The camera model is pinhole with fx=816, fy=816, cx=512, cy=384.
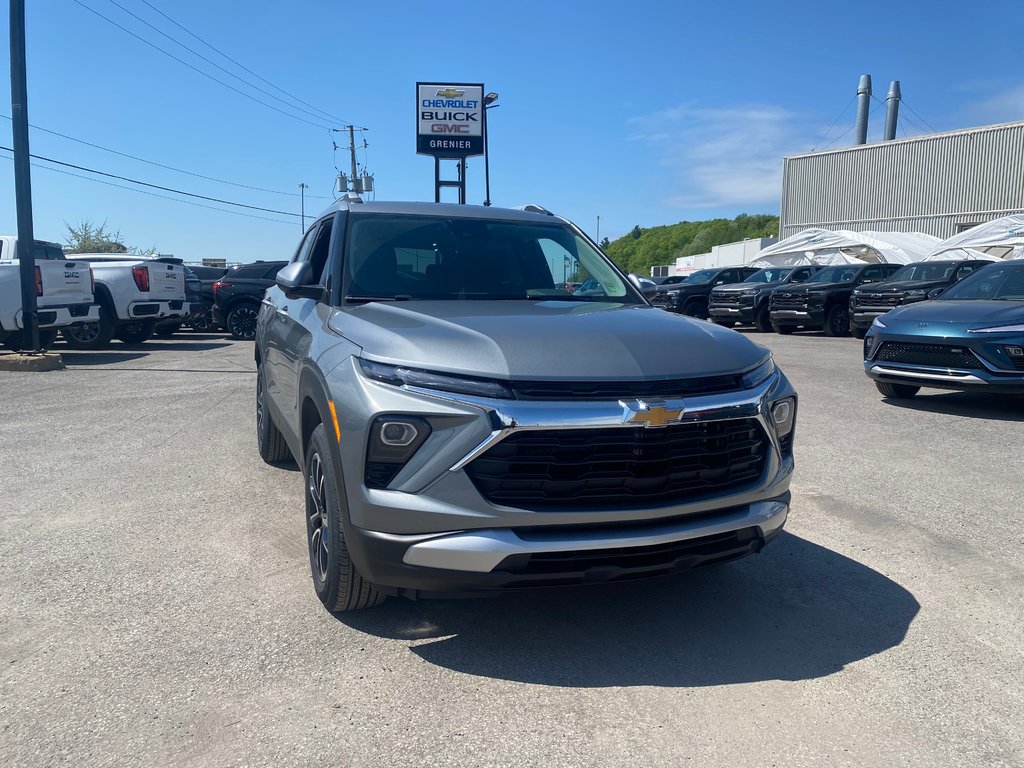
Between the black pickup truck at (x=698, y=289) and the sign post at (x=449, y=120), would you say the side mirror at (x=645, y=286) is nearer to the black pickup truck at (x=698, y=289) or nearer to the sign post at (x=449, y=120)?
the black pickup truck at (x=698, y=289)

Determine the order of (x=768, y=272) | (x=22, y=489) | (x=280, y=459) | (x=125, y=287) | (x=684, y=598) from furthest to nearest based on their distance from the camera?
(x=768, y=272), (x=125, y=287), (x=280, y=459), (x=22, y=489), (x=684, y=598)

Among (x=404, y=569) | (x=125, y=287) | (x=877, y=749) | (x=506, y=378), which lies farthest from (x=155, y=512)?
(x=125, y=287)

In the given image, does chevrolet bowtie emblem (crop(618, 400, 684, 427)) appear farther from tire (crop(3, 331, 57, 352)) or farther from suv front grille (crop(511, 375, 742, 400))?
tire (crop(3, 331, 57, 352))

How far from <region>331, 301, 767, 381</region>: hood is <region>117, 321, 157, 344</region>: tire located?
14.5m

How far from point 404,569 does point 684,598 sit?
4.70 ft

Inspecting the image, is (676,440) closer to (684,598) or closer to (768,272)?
(684,598)

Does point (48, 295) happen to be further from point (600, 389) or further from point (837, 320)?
point (837, 320)

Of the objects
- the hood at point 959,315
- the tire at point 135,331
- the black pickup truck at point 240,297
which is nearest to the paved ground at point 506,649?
the hood at point 959,315

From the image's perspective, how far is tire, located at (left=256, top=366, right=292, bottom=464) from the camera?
5770 millimetres

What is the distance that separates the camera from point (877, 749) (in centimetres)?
249

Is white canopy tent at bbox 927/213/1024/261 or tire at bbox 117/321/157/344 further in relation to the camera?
white canopy tent at bbox 927/213/1024/261

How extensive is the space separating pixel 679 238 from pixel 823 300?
12602cm

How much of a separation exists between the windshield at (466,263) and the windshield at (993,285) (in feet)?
19.6

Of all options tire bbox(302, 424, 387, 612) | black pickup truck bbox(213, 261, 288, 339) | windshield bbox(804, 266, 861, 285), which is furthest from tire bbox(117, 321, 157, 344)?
windshield bbox(804, 266, 861, 285)
